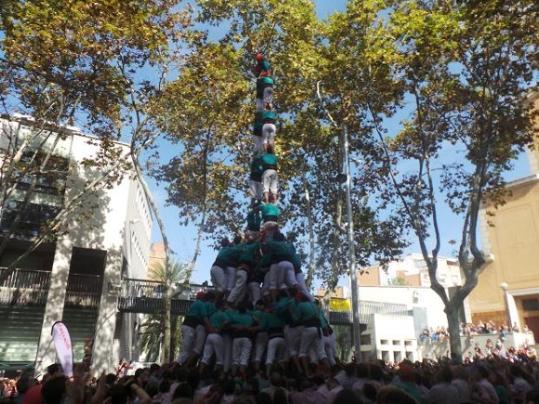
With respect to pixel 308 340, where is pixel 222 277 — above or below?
above

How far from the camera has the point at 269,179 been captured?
11664mm

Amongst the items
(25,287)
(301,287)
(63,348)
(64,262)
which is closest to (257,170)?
(301,287)

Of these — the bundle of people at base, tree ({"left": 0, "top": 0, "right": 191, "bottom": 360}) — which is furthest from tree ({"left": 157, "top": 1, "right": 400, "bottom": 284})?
the bundle of people at base

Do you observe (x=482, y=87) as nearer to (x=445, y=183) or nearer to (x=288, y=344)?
(x=445, y=183)

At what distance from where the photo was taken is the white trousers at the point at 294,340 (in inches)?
352

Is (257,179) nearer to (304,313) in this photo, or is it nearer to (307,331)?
(304,313)

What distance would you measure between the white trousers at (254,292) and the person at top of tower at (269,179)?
222cm

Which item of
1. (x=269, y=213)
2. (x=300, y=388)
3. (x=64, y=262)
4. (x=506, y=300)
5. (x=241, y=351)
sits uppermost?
(x=64, y=262)

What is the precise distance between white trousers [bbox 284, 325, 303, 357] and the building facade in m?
23.8

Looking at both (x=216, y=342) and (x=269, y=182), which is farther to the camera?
(x=269, y=182)

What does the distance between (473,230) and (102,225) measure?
54.5 ft

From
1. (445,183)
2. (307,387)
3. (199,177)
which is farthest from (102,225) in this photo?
(307,387)

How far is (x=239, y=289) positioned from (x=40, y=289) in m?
15.0

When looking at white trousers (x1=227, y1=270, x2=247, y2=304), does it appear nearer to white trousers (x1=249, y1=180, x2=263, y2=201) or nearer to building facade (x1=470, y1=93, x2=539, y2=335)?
white trousers (x1=249, y1=180, x2=263, y2=201)
